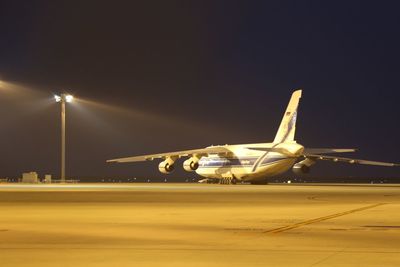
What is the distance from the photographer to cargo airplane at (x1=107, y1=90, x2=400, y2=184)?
72.4 metres

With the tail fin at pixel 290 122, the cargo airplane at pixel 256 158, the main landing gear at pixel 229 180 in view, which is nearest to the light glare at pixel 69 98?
the cargo airplane at pixel 256 158

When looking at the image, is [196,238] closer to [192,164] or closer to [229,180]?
[192,164]

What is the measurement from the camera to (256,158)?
76.5 m

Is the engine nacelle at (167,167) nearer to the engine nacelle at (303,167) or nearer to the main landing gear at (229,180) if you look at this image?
the main landing gear at (229,180)

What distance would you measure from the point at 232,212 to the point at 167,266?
15.1m

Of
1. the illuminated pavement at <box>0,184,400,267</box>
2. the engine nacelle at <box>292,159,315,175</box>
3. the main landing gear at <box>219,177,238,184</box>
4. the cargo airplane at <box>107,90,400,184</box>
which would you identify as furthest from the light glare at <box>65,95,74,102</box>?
the illuminated pavement at <box>0,184,400,267</box>

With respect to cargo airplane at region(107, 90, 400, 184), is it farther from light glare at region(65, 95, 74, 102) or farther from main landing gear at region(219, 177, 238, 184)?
light glare at region(65, 95, 74, 102)

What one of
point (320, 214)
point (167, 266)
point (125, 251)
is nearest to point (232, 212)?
point (320, 214)

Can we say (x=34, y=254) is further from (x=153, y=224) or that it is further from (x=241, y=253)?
(x=153, y=224)

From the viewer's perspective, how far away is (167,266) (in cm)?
1264

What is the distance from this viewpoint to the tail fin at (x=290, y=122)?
73.6 m

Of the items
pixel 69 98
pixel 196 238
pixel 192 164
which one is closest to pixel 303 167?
pixel 192 164

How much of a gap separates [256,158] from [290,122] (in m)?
5.19

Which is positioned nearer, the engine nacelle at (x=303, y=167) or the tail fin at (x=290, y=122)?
the tail fin at (x=290, y=122)
